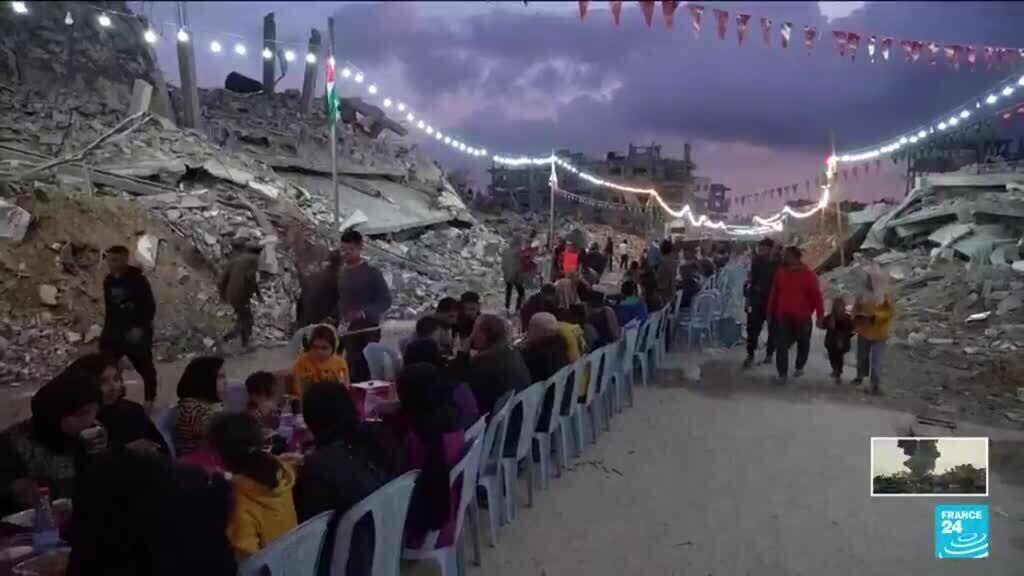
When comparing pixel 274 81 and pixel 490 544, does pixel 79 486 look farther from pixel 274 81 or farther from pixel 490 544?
pixel 274 81

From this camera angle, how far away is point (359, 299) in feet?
16.3

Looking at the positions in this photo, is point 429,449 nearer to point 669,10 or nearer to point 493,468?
point 493,468

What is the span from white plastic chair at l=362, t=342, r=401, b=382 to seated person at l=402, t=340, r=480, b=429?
2.23 ft

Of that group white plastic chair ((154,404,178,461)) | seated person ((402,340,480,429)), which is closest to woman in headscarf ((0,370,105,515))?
white plastic chair ((154,404,178,461))

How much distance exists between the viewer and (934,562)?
3008 mm

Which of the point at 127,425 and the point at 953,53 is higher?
the point at 953,53

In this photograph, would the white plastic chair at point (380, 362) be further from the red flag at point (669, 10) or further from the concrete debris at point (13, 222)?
the concrete debris at point (13, 222)

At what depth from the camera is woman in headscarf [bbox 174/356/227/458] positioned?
2.75 meters

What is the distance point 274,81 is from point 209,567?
57.7ft

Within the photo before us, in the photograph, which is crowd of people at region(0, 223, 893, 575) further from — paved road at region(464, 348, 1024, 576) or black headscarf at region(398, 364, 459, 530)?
paved road at region(464, 348, 1024, 576)

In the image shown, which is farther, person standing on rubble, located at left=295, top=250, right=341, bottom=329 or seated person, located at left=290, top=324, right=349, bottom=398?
person standing on rubble, located at left=295, top=250, right=341, bottom=329

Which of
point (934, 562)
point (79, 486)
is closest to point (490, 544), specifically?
point (934, 562)

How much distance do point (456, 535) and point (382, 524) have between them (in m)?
0.63

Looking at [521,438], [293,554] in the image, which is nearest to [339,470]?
[293,554]
